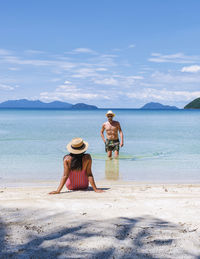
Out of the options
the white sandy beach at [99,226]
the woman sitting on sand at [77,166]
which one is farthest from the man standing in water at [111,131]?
the white sandy beach at [99,226]

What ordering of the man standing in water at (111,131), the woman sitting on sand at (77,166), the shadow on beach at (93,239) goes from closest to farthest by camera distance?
1. the shadow on beach at (93,239)
2. the woman sitting on sand at (77,166)
3. the man standing in water at (111,131)

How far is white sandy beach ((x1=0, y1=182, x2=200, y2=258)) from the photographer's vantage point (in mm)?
3326

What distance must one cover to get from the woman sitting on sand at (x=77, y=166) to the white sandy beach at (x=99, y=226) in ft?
1.12

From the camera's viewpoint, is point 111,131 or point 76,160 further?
point 111,131

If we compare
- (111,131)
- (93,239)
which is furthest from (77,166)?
(111,131)

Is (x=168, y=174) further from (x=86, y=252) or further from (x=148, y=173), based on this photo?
(x=86, y=252)

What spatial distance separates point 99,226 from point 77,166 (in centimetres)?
221

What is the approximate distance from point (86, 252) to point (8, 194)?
3.48 meters

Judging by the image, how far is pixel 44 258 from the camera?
3152mm

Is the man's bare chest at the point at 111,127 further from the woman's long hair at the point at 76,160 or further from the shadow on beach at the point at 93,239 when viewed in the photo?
the shadow on beach at the point at 93,239

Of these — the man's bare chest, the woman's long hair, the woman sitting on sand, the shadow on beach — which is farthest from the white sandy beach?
the man's bare chest

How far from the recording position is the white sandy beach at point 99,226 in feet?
10.9

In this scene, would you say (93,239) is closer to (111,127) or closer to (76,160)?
(76,160)

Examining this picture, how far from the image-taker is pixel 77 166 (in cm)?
614
